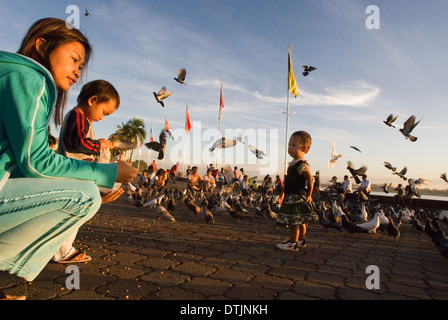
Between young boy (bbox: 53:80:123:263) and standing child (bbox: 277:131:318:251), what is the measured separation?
3.12m

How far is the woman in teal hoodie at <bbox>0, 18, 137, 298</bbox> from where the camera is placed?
59.1 inches

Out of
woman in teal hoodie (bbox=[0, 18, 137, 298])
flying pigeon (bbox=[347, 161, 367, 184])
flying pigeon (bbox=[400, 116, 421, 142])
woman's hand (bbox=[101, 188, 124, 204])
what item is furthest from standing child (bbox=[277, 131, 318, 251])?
flying pigeon (bbox=[347, 161, 367, 184])

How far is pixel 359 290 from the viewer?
2994 millimetres

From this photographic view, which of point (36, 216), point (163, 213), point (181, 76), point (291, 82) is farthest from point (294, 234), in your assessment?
point (291, 82)

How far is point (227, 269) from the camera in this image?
345 centimetres

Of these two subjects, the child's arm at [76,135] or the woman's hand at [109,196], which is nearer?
the woman's hand at [109,196]

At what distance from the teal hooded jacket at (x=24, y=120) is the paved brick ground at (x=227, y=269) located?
1275 mm

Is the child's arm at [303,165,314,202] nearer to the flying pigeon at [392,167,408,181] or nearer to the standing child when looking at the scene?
the standing child

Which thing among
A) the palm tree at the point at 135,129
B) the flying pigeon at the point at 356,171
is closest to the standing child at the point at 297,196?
the flying pigeon at the point at 356,171

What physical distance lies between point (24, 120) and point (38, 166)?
0.26 metres

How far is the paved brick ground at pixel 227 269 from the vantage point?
261 centimetres

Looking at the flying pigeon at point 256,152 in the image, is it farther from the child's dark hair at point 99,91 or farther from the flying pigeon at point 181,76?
the child's dark hair at point 99,91

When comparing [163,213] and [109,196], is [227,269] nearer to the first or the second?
[109,196]

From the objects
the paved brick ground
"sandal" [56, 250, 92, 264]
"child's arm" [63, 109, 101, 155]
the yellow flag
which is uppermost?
the yellow flag
